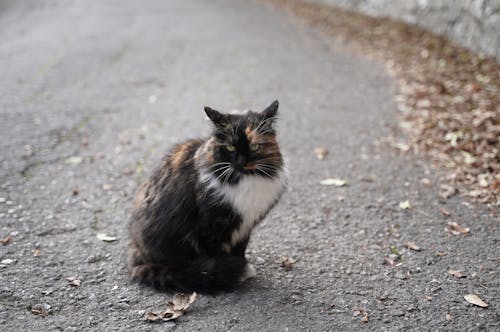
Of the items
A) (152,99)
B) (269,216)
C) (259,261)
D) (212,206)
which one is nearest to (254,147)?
(212,206)

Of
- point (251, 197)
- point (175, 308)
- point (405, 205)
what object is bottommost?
point (175, 308)

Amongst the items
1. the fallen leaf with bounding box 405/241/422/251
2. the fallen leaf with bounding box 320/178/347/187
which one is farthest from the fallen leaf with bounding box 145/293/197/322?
the fallen leaf with bounding box 320/178/347/187

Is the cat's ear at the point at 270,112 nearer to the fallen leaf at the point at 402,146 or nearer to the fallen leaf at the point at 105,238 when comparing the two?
the fallen leaf at the point at 105,238

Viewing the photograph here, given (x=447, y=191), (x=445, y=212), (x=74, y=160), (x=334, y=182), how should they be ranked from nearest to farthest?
(x=445, y=212) → (x=447, y=191) → (x=334, y=182) → (x=74, y=160)

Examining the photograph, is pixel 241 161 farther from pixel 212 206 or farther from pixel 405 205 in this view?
pixel 405 205

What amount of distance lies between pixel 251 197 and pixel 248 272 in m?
0.70

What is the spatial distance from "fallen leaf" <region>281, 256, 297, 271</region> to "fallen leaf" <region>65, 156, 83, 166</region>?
10.3 ft

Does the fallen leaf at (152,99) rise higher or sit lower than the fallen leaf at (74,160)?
higher

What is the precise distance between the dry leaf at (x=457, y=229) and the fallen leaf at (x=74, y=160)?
4334mm

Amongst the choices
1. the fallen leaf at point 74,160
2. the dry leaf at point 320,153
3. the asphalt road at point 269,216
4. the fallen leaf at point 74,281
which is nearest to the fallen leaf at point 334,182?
the asphalt road at point 269,216

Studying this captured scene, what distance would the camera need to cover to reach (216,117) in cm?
325

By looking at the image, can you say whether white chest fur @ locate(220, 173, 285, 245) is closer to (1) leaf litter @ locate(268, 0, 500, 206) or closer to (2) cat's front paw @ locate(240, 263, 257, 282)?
(2) cat's front paw @ locate(240, 263, 257, 282)

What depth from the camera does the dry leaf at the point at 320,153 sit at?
5823 millimetres

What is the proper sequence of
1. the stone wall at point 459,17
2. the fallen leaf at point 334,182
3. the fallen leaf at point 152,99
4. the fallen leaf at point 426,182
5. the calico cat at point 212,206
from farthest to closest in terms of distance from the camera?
the stone wall at point 459,17
the fallen leaf at point 152,99
the fallen leaf at point 334,182
the fallen leaf at point 426,182
the calico cat at point 212,206
